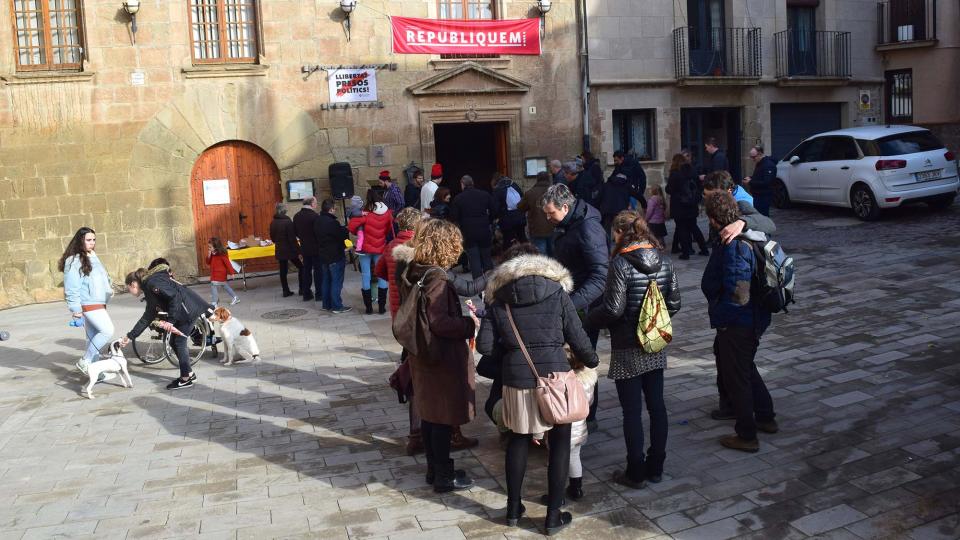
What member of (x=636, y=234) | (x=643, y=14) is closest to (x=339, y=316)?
(x=636, y=234)

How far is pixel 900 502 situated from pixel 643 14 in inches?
571

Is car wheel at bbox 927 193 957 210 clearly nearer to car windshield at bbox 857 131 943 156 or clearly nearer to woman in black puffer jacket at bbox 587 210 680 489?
car windshield at bbox 857 131 943 156

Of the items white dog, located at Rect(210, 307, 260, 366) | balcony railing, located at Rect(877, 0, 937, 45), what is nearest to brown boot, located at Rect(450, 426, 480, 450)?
white dog, located at Rect(210, 307, 260, 366)

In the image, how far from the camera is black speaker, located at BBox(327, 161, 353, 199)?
16031 millimetres

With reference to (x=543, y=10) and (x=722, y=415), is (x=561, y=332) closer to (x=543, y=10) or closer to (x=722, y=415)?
(x=722, y=415)

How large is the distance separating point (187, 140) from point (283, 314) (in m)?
4.84

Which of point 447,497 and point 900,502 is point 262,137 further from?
point 900,502

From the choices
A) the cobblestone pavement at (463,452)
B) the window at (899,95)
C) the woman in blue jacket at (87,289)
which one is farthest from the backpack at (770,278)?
the window at (899,95)

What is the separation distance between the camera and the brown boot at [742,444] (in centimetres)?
613

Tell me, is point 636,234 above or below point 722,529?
above

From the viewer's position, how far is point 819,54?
20188mm

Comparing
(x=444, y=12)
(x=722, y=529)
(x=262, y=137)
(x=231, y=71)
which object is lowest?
(x=722, y=529)

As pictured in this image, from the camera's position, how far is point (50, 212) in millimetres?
15148

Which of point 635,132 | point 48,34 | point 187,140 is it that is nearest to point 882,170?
point 635,132
